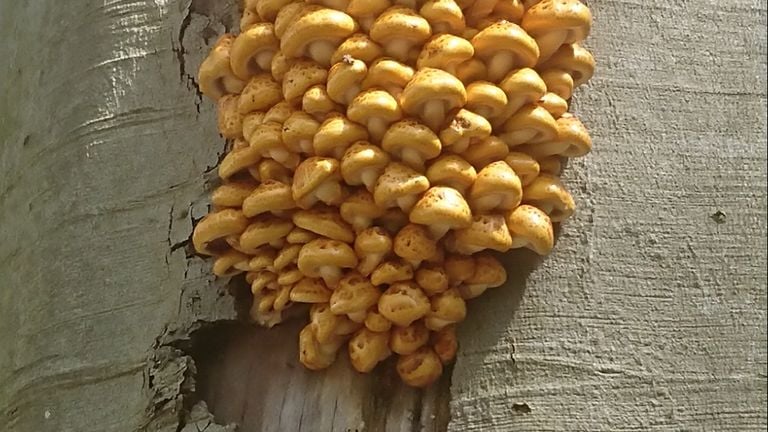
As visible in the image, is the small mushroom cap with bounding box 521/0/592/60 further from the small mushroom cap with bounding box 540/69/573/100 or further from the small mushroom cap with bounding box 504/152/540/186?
the small mushroom cap with bounding box 504/152/540/186

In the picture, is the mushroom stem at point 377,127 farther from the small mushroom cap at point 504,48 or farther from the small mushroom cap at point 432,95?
the small mushroom cap at point 504,48

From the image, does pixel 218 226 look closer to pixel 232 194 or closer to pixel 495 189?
pixel 232 194

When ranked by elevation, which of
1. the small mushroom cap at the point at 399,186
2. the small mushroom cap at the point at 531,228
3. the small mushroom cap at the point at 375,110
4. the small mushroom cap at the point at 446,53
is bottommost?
the small mushroom cap at the point at 531,228

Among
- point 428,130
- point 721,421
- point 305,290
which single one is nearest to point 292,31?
point 428,130

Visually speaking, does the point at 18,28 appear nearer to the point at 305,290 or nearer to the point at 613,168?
the point at 305,290

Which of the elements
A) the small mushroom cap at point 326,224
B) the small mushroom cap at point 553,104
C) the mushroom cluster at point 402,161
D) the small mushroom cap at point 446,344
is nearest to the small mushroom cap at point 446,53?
the mushroom cluster at point 402,161

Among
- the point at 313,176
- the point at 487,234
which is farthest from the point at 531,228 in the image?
the point at 313,176
